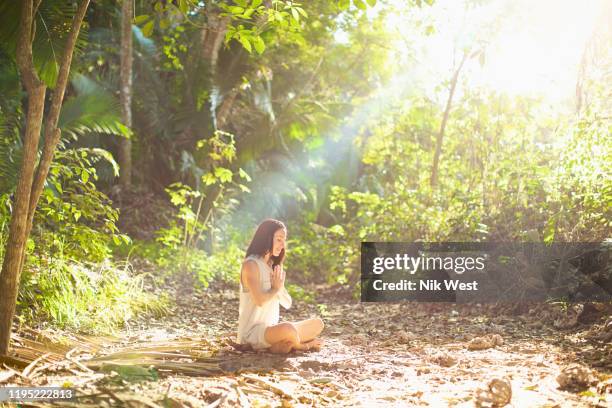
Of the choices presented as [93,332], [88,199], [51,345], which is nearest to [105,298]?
[93,332]

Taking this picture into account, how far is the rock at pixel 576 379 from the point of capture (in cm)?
357

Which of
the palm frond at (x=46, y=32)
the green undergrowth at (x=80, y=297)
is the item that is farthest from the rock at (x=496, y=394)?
the palm frond at (x=46, y=32)

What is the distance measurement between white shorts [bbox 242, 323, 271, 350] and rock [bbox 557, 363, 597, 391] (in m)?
2.12

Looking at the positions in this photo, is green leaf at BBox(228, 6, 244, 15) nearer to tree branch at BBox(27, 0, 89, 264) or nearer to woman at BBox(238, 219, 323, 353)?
tree branch at BBox(27, 0, 89, 264)

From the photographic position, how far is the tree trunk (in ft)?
34.7

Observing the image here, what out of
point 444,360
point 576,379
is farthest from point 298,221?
point 576,379

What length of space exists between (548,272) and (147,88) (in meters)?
8.64

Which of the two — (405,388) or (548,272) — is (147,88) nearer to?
(548,272)

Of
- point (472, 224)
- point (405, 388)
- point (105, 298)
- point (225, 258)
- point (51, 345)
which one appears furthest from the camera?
point (225, 258)

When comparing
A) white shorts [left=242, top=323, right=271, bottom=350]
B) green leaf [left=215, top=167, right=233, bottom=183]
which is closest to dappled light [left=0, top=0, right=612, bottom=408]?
white shorts [left=242, top=323, right=271, bottom=350]

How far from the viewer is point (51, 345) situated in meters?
4.48

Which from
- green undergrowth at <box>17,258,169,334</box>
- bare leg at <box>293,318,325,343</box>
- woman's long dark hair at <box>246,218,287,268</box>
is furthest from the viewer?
green undergrowth at <box>17,258,169,334</box>

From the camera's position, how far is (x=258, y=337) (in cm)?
477

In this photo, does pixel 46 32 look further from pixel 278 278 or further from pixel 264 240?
pixel 278 278
